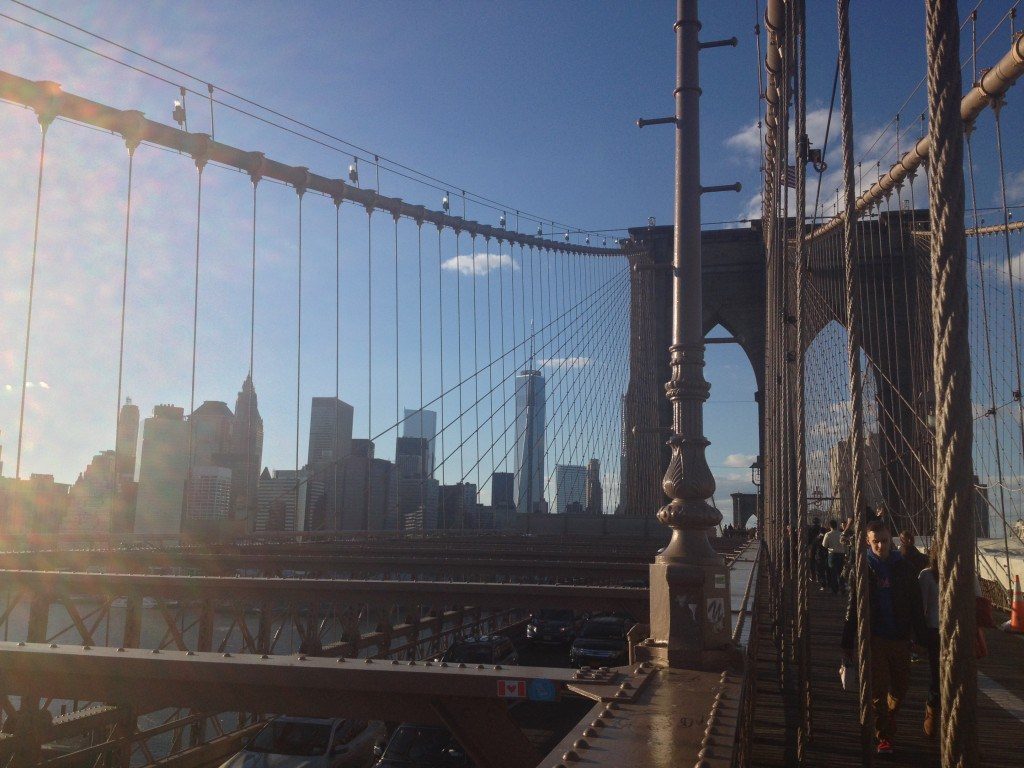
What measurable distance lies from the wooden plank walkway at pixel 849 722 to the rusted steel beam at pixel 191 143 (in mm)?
11856

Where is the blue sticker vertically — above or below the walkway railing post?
below

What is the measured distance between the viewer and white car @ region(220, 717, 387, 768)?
326 inches

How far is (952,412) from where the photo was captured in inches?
44.3

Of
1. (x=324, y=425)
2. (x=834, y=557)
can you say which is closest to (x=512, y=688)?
(x=834, y=557)

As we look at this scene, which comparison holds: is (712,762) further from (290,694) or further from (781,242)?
(781,242)

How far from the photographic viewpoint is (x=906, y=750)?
427cm

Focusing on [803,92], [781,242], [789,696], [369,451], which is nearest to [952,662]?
[789,696]

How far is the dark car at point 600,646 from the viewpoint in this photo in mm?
15727

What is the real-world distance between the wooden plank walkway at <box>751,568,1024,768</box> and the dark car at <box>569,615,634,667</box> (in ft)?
28.3

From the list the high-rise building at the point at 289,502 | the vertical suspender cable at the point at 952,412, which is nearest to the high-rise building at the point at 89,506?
the high-rise building at the point at 289,502

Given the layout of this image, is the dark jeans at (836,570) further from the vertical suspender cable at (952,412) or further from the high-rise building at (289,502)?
the vertical suspender cable at (952,412)

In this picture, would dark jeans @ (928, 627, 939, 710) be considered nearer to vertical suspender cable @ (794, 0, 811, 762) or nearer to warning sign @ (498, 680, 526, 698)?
vertical suspender cable @ (794, 0, 811, 762)

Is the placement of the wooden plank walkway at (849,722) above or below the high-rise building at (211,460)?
below

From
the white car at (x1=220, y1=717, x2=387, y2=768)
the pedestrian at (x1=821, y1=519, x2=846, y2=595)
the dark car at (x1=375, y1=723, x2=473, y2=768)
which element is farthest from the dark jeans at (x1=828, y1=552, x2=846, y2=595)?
the white car at (x1=220, y1=717, x2=387, y2=768)
